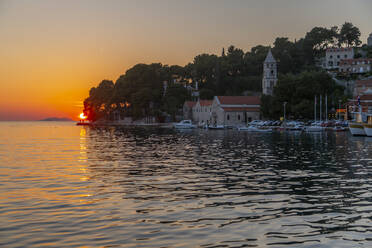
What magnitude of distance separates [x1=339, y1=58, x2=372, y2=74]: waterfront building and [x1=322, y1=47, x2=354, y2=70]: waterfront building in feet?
41.3

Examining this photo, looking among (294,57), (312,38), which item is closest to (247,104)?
(294,57)

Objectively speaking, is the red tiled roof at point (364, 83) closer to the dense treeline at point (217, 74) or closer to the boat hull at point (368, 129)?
the dense treeline at point (217, 74)

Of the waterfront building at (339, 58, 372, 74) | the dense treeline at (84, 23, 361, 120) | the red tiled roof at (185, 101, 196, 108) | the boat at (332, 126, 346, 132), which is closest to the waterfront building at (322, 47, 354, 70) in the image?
the dense treeline at (84, 23, 361, 120)

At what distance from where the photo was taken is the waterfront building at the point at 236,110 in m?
140

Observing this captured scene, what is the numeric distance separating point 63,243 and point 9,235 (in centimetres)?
205

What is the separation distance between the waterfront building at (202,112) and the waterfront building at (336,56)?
5365 cm

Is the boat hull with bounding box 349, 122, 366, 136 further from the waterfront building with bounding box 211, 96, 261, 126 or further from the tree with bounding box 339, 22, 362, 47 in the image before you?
the tree with bounding box 339, 22, 362, 47

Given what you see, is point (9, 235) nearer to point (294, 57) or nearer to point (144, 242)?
point (144, 242)

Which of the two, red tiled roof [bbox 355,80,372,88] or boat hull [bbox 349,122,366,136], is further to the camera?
red tiled roof [bbox 355,80,372,88]

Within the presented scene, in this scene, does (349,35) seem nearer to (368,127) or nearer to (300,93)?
(300,93)

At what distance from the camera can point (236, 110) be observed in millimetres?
140125

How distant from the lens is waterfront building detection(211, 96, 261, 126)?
458 feet

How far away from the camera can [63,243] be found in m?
12.4

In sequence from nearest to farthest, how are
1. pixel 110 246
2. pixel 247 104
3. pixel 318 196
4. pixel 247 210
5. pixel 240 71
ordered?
pixel 110 246
pixel 247 210
pixel 318 196
pixel 247 104
pixel 240 71
